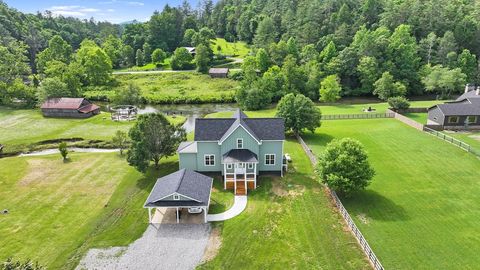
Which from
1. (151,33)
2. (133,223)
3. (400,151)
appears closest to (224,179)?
(133,223)

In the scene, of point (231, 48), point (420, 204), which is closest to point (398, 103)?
point (420, 204)

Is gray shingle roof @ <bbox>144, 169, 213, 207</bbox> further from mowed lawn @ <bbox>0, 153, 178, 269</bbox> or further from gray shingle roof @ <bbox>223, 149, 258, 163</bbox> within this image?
gray shingle roof @ <bbox>223, 149, 258, 163</bbox>

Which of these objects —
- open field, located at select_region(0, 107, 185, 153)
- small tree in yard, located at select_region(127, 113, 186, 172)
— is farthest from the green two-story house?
open field, located at select_region(0, 107, 185, 153)

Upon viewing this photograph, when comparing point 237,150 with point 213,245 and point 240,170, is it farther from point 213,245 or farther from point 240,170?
point 213,245

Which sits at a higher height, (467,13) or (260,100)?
(467,13)

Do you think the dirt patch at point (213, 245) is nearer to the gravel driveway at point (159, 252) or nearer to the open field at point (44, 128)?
the gravel driveway at point (159, 252)

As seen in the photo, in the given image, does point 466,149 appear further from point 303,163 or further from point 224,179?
point 224,179
